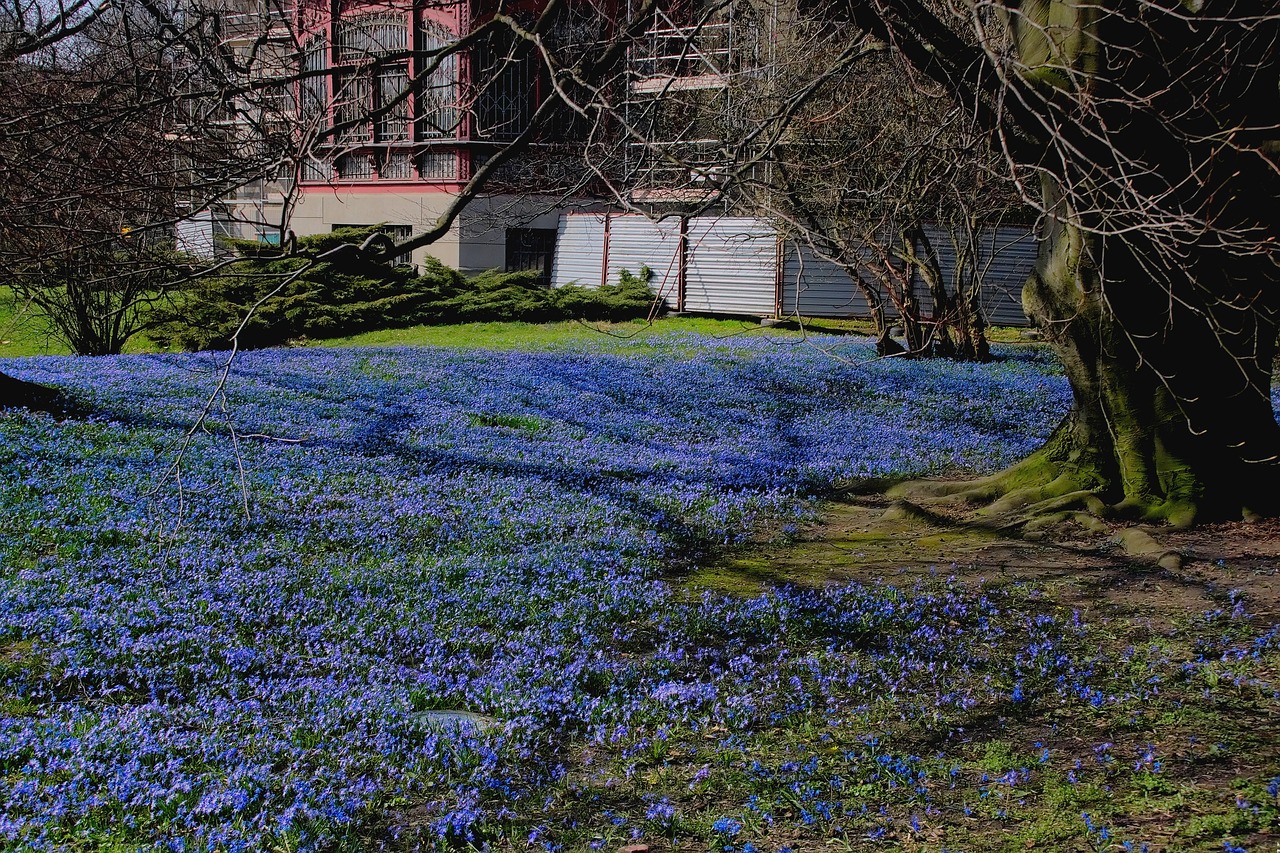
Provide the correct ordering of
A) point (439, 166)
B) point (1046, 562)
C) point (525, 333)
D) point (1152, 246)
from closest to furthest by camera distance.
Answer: point (1152, 246) < point (1046, 562) < point (525, 333) < point (439, 166)

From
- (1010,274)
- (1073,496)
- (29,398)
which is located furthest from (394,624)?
(1010,274)

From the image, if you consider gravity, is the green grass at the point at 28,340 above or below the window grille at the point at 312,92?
below

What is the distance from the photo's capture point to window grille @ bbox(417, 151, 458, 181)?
2970cm

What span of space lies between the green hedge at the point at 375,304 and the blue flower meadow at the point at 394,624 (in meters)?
8.76

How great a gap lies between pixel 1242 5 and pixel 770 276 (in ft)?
62.5

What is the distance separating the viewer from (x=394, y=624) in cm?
571

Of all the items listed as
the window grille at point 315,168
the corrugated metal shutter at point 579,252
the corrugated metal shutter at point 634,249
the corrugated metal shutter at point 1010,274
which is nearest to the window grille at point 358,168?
the window grille at point 315,168

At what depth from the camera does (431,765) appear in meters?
4.20

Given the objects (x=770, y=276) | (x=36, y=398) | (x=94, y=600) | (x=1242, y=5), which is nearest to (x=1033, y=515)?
(x=1242, y=5)

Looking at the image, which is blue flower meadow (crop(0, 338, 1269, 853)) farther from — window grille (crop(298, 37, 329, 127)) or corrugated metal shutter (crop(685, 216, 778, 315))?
corrugated metal shutter (crop(685, 216, 778, 315))

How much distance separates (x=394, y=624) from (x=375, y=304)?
1880 centimetres

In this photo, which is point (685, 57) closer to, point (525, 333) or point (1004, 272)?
point (525, 333)

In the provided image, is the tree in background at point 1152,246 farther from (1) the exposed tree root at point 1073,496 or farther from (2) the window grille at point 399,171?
(2) the window grille at point 399,171

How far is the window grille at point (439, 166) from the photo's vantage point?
29703 mm
